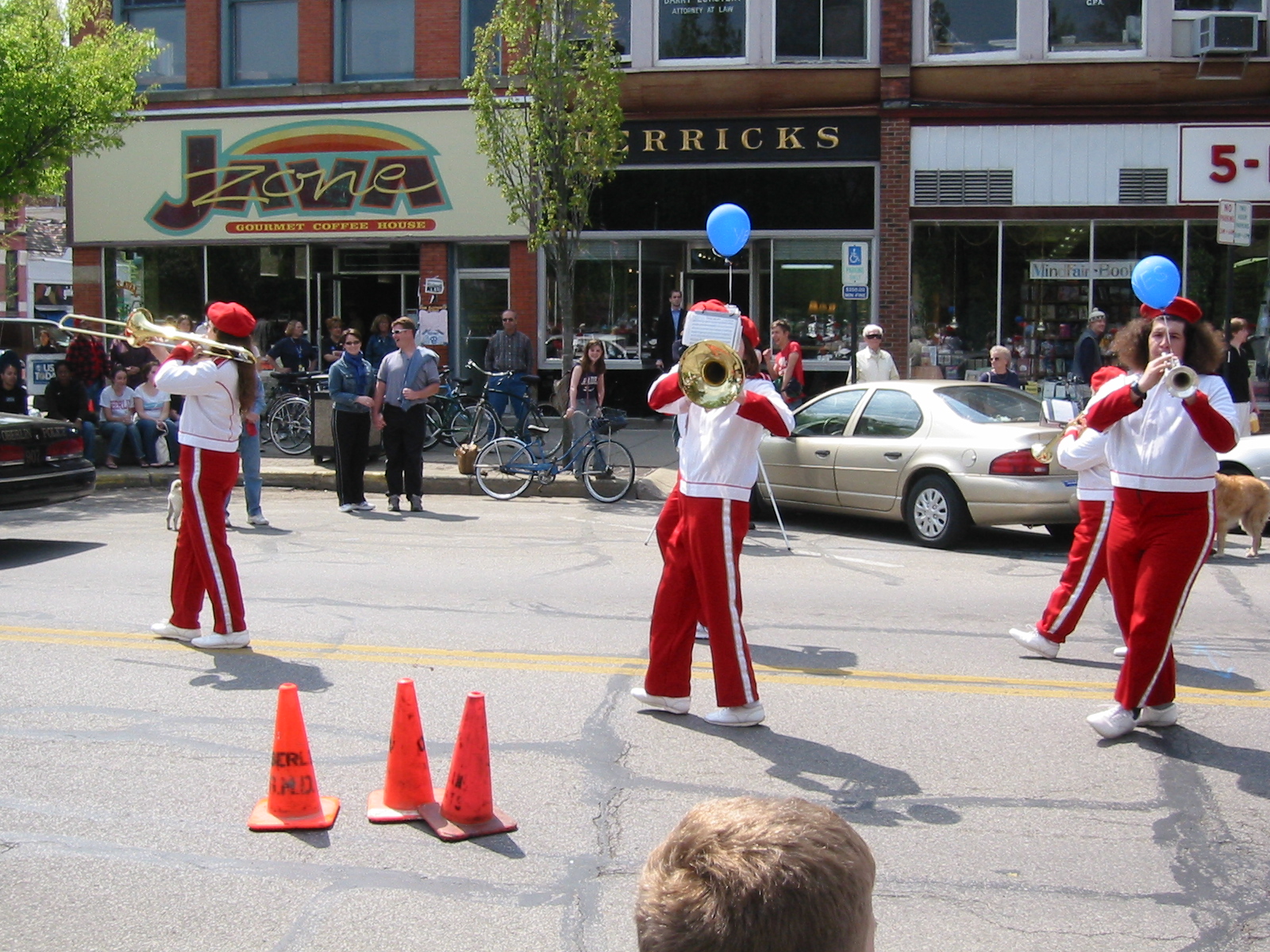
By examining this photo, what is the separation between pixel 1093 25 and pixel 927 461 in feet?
37.2

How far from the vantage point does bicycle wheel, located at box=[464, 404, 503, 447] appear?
17625mm

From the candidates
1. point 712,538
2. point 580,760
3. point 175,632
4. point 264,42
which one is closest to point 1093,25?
point 264,42

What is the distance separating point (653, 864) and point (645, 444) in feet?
55.9

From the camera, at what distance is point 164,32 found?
22.9m

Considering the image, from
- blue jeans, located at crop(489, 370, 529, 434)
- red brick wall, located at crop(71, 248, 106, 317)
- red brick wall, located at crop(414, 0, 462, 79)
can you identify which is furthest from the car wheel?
red brick wall, located at crop(71, 248, 106, 317)

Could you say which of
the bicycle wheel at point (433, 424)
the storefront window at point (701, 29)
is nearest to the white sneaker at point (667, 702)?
the bicycle wheel at point (433, 424)

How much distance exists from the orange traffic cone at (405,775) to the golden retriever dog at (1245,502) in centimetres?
777

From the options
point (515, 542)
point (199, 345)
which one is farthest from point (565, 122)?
point (199, 345)

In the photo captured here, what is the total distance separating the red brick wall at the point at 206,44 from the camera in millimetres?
22422

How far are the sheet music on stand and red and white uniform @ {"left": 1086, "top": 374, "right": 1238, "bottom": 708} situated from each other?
1601mm

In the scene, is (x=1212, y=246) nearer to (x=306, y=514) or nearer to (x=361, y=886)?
(x=306, y=514)

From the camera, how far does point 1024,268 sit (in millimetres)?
20188

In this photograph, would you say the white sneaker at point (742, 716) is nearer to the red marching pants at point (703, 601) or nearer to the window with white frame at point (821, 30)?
the red marching pants at point (703, 601)

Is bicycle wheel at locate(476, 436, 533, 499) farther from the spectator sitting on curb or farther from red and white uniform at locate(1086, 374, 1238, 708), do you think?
the spectator sitting on curb
